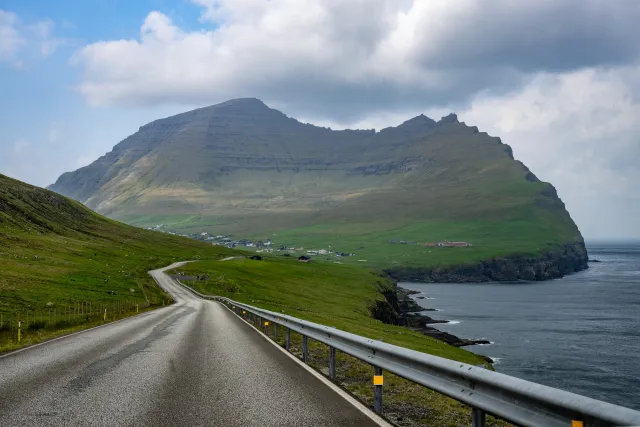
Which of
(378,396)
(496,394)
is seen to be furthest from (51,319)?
(496,394)

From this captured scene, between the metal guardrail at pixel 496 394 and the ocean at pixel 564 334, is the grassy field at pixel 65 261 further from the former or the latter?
the ocean at pixel 564 334

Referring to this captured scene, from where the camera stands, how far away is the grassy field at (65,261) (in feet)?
163

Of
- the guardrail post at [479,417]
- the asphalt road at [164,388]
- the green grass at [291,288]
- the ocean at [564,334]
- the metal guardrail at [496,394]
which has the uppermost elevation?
the metal guardrail at [496,394]

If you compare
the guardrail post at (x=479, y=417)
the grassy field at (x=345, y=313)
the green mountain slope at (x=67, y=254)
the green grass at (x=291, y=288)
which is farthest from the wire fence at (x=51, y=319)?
the guardrail post at (x=479, y=417)

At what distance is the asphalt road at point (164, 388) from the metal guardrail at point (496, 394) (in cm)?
Answer: 119

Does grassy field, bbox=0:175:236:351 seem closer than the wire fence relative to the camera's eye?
No

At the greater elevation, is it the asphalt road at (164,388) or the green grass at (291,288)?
the asphalt road at (164,388)

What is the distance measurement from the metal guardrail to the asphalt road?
1192 millimetres

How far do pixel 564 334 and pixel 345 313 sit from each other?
115 ft

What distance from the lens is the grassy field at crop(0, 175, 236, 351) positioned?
163 feet

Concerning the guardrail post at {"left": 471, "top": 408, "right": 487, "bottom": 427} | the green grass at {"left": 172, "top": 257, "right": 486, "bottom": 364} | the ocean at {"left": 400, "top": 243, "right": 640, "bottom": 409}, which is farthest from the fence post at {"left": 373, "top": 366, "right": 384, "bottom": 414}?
the green grass at {"left": 172, "top": 257, "right": 486, "bottom": 364}

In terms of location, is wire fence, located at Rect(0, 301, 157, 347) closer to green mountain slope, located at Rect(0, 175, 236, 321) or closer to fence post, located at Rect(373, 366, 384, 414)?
green mountain slope, located at Rect(0, 175, 236, 321)

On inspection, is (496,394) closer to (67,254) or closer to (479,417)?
(479,417)

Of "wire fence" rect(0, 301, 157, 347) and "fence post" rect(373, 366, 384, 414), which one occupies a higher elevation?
"fence post" rect(373, 366, 384, 414)
